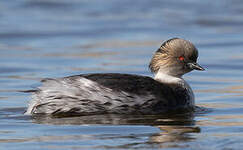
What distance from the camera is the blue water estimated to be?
27.7 feet

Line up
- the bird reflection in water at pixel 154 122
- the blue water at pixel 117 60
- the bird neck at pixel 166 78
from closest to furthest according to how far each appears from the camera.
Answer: the blue water at pixel 117 60, the bird reflection in water at pixel 154 122, the bird neck at pixel 166 78

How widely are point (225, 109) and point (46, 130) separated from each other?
2773 millimetres

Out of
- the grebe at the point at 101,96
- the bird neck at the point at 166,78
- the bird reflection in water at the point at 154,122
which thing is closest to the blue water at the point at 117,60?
the bird reflection in water at the point at 154,122

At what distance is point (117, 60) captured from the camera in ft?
50.4

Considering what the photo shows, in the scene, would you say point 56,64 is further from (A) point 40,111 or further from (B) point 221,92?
(A) point 40,111

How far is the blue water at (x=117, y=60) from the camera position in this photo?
8.45 m

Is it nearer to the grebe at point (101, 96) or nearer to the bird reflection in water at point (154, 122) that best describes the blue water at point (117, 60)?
the bird reflection in water at point (154, 122)

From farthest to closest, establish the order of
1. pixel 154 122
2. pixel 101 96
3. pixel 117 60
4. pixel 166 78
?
pixel 117 60 < pixel 166 78 < pixel 101 96 < pixel 154 122

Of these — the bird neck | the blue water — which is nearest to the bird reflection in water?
the blue water

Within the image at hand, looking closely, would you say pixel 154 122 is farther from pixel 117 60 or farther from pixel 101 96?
pixel 117 60

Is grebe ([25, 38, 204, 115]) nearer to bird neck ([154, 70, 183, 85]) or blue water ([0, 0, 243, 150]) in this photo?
blue water ([0, 0, 243, 150])

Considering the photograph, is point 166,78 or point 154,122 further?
point 166,78

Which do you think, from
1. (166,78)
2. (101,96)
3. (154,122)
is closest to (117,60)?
(166,78)

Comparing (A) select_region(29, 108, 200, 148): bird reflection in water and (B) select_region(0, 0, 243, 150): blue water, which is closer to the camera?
(B) select_region(0, 0, 243, 150): blue water
